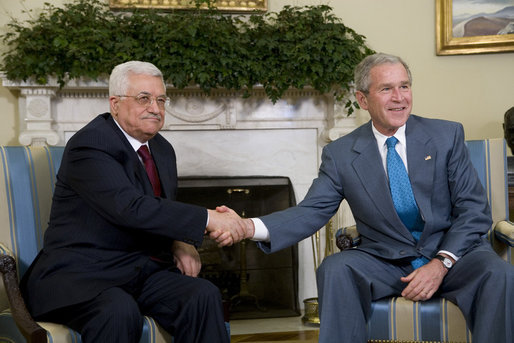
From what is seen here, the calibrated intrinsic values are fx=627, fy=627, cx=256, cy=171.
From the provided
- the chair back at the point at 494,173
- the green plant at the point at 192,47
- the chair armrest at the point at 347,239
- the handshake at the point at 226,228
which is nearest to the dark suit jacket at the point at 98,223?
the handshake at the point at 226,228

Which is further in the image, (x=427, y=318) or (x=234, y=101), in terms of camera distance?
(x=234, y=101)

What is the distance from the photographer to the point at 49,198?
2752 millimetres

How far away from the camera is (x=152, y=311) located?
2258 millimetres

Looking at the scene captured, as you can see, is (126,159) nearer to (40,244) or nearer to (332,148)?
(40,244)

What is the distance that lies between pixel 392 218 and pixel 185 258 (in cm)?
84

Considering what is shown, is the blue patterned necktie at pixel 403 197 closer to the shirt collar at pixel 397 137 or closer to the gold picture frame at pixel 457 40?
the shirt collar at pixel 397 137

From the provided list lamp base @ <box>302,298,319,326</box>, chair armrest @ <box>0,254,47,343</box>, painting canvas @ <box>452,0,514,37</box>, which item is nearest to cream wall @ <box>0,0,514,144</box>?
painting canvas @ <box>452,0,514,37</box>

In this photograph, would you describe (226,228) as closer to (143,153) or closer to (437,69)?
(143,153)

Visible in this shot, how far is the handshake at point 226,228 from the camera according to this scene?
2420 millimetres

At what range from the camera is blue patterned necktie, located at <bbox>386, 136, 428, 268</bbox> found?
249cm

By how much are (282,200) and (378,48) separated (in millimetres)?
1296

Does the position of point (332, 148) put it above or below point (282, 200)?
above

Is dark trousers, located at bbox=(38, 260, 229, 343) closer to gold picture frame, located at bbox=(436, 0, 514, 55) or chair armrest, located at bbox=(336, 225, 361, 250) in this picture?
chair armrest, located at bbox=(336, 225, 361, 250)

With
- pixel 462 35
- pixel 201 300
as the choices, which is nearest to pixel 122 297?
pixel 201 300
